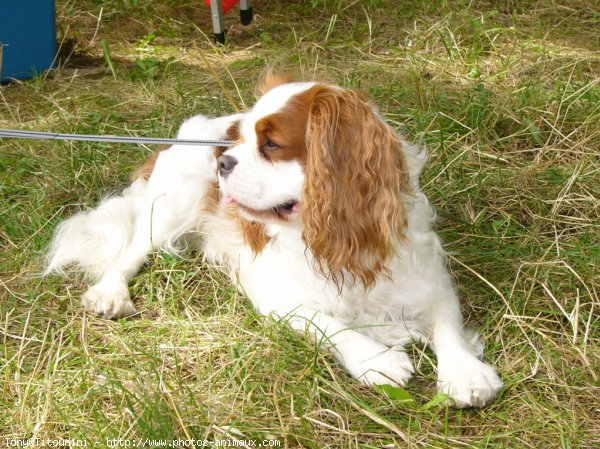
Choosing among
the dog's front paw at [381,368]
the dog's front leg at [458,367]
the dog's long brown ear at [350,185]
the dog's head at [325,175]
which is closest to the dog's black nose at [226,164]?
the dog's head at [325,175]

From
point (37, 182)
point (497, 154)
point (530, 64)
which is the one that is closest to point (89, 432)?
point (37, 182)

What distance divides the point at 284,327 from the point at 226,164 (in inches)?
20.9

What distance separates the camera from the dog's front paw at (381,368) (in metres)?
2.49

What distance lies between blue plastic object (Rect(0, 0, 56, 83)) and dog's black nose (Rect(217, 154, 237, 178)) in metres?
2.60

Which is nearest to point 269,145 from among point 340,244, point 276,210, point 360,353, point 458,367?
point 276,210

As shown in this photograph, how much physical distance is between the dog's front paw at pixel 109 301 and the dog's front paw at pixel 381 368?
86cm

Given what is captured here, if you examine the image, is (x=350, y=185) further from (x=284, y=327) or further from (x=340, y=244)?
(x=284, y=327)

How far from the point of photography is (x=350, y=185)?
2.57 meters

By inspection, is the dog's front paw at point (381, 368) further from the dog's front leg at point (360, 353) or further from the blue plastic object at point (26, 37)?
the blue plastic object at point (26, 37)

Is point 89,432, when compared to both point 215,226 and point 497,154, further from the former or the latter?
point 497,154

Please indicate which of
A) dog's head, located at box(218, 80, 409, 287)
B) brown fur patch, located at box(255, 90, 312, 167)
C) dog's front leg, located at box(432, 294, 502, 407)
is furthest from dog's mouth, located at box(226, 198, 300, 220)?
dog's front leg, located at box(432, 294, 502, 407)

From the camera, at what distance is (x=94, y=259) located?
3305mm

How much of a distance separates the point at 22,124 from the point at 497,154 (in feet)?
7.58

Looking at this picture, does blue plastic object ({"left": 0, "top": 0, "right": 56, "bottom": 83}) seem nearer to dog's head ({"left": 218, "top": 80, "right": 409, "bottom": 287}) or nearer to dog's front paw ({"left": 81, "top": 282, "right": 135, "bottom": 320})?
dog's front paw ({"left": 81, "top": 282, "right": 135, "bottom": 320})
